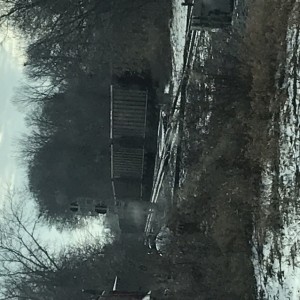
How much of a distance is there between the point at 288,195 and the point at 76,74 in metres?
13.3

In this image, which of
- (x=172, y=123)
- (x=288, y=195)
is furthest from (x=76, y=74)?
(x=288, y=195)

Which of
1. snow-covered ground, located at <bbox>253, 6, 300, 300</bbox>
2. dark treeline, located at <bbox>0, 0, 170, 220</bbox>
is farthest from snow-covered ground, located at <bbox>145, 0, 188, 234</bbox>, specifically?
snow-covered ground, located at <bbox>253, 6, 300, 300</bbox>

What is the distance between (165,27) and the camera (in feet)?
56.5

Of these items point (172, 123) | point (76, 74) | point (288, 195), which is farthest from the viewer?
point (76, 74)

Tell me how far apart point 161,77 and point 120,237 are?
11657 mm

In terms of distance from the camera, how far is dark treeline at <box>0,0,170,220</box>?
1736 cm

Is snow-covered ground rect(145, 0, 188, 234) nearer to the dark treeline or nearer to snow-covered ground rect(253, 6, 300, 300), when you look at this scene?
the dark treeline

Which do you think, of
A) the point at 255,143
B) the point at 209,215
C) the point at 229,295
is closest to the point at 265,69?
the point at 255,143

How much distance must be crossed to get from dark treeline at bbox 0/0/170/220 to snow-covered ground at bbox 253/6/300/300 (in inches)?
254

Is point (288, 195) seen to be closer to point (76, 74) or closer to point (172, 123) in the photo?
point (172, 123)

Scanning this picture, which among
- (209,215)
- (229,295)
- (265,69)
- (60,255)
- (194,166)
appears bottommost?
(60,255)

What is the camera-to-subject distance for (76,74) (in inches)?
898

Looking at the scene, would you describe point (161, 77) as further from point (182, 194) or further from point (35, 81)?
point (35, 81)

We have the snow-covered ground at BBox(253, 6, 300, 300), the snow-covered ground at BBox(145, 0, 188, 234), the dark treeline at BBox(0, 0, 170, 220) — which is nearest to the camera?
the snow-covered ground at BBox(253, 6, 300, 300)
